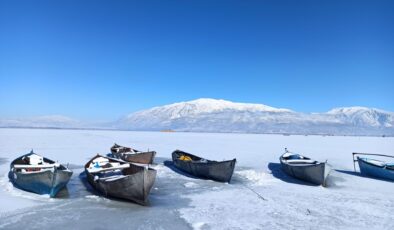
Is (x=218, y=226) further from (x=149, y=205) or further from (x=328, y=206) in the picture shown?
(x=328, y=206)

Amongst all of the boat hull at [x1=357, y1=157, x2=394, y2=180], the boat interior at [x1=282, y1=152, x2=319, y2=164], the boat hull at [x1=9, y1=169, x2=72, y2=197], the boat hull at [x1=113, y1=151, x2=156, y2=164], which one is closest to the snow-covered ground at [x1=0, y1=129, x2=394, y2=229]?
the boat hull at [x1=9, y1=169, x2=72, y2=197]

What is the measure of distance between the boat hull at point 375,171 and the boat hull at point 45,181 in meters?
18.1

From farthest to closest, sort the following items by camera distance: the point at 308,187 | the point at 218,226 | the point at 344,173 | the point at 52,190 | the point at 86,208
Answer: the point at 344,173 < the point at 308,187 < the point at 52,190 < the point at 86,208 < the point at 218,226

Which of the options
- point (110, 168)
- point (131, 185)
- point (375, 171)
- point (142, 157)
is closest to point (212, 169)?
point (110, 168)

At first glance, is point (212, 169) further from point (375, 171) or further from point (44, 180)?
point (375, 171)

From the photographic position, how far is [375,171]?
20.1m

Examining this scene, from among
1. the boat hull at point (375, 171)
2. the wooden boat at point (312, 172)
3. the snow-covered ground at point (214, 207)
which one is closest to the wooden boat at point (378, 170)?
the boat hull at point (375, 171)

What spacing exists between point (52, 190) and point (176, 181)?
7.01 m

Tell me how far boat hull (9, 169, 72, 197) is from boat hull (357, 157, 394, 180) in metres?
18.1

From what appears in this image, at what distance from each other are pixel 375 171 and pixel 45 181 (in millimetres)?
19043

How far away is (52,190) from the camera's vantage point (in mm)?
13539

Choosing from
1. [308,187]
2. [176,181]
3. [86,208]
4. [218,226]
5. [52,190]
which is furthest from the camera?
[176,181]

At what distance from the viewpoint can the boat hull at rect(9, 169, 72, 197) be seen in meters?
13.4

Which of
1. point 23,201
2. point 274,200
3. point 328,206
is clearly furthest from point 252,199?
point 23,201
